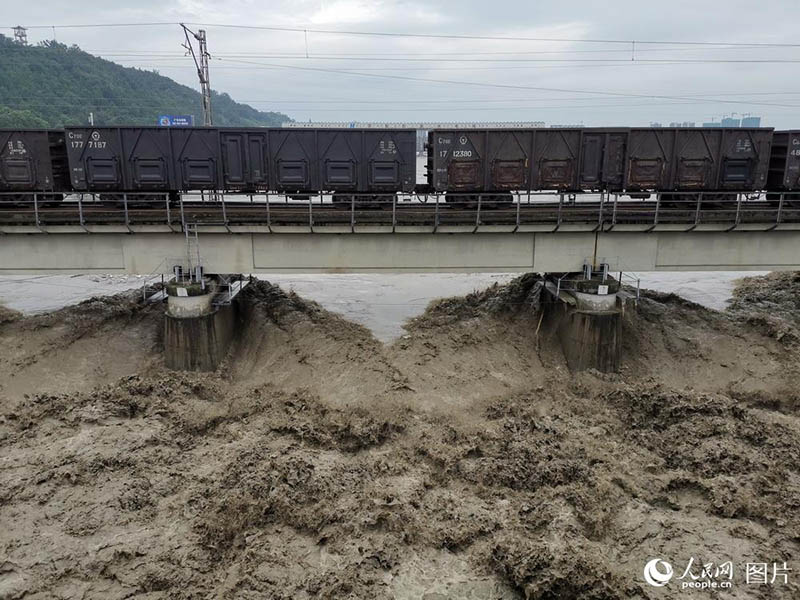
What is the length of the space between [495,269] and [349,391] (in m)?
5.77

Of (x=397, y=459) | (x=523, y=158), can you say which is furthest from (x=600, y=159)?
(x=397, y=459)

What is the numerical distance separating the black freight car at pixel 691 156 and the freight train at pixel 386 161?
0.11ft

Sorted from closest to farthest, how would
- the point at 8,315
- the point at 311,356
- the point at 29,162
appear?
1. the point at 311,356
2. the point at 29,162
3. the point at 8,315

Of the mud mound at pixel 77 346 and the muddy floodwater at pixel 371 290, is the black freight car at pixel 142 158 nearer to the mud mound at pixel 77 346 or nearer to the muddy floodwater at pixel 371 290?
the mud mound at pixel 77 346

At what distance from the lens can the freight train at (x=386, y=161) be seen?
17.5 m

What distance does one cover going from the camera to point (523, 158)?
17750 mm

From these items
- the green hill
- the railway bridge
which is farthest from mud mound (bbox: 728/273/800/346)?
the green hill

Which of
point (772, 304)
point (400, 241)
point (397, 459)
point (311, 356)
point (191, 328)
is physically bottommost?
point (397, 459)

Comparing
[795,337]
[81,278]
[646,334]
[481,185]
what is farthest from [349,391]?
[81,278]

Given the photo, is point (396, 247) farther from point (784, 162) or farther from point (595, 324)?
Answer: point (784, 162)

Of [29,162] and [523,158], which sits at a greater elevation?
[523,158]

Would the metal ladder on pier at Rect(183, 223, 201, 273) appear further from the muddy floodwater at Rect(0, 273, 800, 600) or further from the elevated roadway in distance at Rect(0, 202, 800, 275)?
the muddy floodwater at Rect(0, 273, 800, 600)

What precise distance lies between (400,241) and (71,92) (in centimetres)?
9001

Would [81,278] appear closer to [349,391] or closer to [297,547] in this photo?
[349,391]
